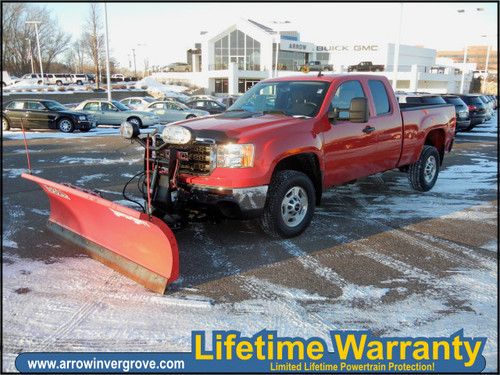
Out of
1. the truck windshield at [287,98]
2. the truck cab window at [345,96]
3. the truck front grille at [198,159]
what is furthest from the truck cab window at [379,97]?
the truck front grille at [198,159]

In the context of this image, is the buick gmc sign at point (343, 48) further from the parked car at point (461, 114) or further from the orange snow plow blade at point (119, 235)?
the orange snow plow blade at point (119, 235)

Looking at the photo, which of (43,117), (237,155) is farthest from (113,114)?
(237,155)

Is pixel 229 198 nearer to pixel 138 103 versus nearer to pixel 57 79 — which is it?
pixel 138 103

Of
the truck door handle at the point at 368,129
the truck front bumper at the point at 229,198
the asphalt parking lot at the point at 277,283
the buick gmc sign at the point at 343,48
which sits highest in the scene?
the buick gmc sign at the point at 343,48

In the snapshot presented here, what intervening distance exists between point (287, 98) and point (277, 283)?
2700mm

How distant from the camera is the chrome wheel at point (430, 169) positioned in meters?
7.92

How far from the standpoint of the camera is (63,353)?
124 inches

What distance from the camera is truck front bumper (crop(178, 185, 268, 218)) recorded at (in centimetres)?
464

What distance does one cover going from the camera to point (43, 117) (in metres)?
18.4

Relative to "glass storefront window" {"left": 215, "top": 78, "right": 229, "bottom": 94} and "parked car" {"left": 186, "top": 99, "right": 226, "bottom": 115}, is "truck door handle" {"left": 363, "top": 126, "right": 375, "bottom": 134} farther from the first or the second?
"glass storefront window" {"left": 215, "top": 78, "right": 229, "bottom": 94}

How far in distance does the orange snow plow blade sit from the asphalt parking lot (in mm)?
130

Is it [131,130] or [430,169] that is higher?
[131,130]

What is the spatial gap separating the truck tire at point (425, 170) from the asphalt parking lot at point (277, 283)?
2.06ft

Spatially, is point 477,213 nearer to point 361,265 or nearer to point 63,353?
point 361,265
